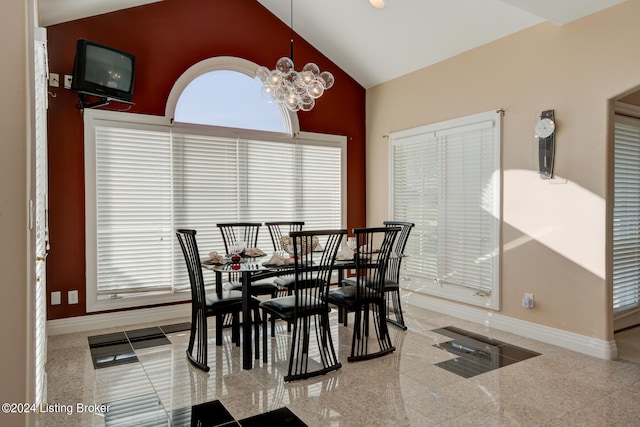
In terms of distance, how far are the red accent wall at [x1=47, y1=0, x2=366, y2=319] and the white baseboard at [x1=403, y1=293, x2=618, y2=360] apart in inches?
109

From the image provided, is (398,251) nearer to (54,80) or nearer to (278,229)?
(278,229)

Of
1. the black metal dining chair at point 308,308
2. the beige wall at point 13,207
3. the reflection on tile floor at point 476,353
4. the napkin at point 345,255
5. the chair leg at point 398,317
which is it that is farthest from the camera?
the chair leg at point 398,317

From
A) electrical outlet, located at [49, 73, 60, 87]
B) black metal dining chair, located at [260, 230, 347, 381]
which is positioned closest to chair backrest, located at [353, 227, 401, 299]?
black metal dining chair, located at [260, 230, 347, 381]

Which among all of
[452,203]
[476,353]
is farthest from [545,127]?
[476,353]

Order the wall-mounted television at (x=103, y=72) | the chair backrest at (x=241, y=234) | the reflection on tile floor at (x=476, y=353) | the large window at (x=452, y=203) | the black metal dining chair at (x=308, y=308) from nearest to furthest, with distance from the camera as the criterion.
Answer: the black metal dining chair at (x=308, y=308)
the reflection on tile floor at (x=476, y=353)
the wall-mounted television at (x=103, y=72)
the large window at (x=452, y=203)
the chair backrest at (x=241, y=234)

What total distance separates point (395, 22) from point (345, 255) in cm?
276

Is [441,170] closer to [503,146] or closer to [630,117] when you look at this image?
[503,146]

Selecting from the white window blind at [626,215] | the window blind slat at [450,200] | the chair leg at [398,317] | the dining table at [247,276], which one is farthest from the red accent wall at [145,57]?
the white window blind at [626,215]

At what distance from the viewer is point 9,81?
4.51 ft

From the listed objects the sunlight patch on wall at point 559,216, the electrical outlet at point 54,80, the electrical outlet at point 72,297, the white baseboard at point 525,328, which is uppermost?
the electrical outlet at point 54,80

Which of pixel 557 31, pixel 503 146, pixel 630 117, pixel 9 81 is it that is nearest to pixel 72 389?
pixel 9 81

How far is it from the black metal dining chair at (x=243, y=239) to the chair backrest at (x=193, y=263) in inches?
26.1

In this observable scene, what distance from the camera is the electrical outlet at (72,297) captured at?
4.20 meters

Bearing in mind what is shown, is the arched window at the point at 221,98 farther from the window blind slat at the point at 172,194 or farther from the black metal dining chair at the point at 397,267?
the black metal dining chair at the point at 397,267
